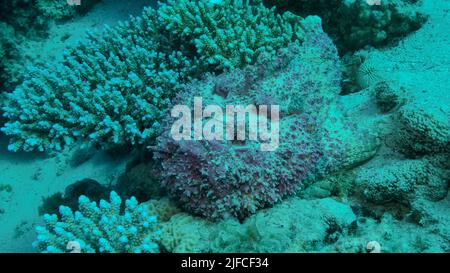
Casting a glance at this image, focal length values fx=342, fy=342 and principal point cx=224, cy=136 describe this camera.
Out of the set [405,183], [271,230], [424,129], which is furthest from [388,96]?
[271,230]

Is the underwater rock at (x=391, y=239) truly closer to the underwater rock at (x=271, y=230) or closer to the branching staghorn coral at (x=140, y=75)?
the underwater rock at (x=271, y=230)

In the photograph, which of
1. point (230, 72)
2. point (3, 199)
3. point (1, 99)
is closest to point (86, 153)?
point (3, 199)

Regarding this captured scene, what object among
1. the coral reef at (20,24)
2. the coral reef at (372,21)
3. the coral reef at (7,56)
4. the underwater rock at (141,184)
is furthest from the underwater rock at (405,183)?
the coral reef at (7,56)

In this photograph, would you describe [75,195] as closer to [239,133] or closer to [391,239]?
[239,133]

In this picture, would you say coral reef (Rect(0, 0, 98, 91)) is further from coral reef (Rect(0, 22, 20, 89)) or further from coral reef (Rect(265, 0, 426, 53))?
coral reef (Rect(265, 0, 426, 53))

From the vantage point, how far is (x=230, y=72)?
3252mm

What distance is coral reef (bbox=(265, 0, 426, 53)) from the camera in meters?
3.90

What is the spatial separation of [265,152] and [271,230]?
58 centimetres


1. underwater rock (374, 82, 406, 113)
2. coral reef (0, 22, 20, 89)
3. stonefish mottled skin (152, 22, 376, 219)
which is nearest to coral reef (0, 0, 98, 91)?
coral reef (0, 22, 20, 89)

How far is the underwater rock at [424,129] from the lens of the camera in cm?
249

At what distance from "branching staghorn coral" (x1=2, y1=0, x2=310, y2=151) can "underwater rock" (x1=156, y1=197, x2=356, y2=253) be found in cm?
123

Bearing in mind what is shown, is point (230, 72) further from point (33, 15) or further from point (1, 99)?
point (33, 15)

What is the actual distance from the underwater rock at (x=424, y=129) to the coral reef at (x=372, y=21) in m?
1.57
